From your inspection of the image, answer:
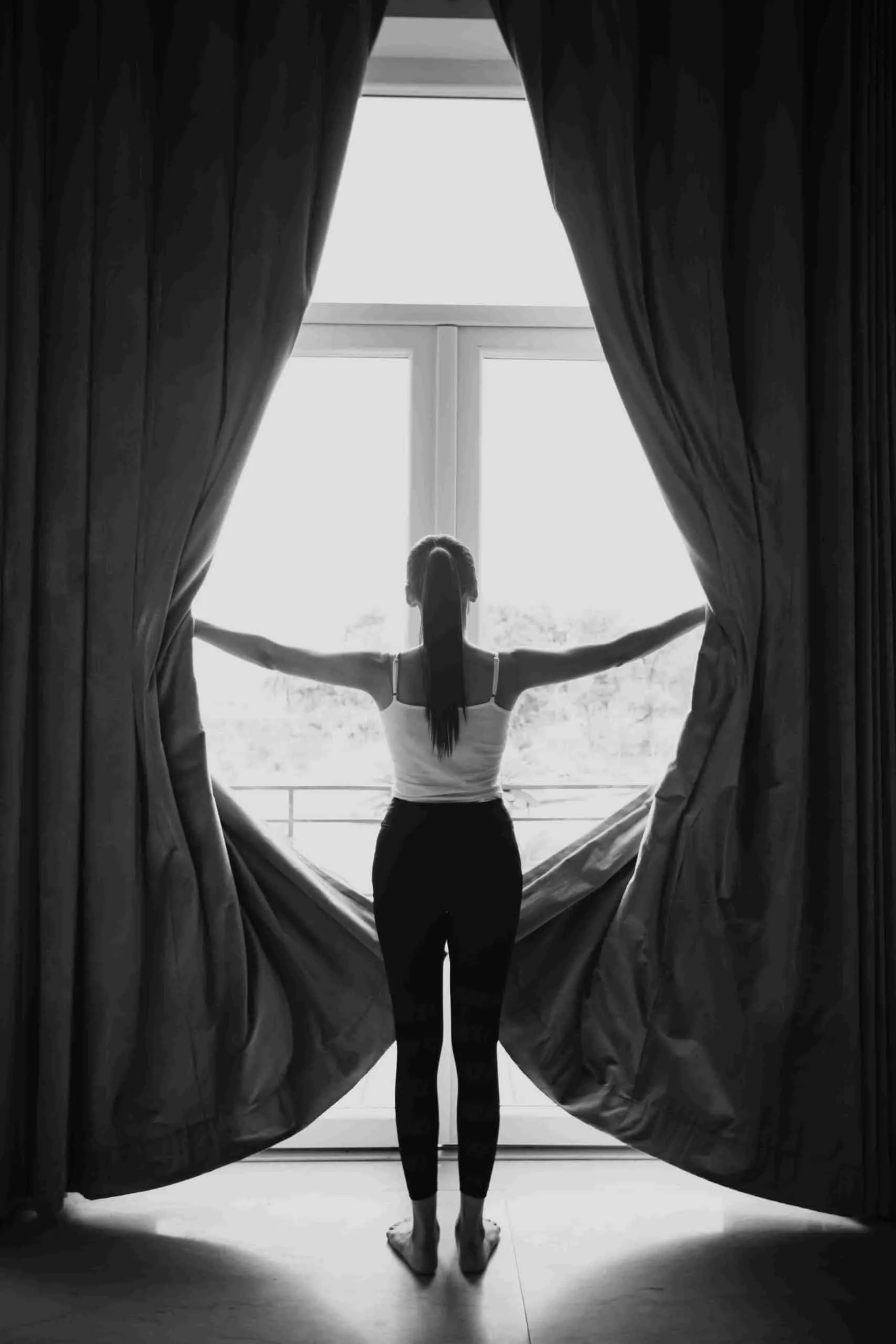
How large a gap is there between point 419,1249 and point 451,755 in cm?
96

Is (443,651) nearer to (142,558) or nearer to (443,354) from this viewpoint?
(142,558)

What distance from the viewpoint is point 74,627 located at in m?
2.17

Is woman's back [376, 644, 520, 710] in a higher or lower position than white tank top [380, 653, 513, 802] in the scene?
higher

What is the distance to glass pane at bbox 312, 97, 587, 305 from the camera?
8.57 ft

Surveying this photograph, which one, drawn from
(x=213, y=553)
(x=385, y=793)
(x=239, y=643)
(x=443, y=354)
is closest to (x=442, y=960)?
(x=385, y=793)

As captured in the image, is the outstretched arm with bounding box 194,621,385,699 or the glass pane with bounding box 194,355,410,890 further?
the glass pane with bounding box 194,355,410,890

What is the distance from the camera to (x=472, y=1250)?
78.3 inches

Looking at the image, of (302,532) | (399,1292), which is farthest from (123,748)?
(399,1292)

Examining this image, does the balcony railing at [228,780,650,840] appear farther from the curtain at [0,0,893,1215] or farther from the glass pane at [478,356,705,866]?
the curtain at [0,0,893,1215]

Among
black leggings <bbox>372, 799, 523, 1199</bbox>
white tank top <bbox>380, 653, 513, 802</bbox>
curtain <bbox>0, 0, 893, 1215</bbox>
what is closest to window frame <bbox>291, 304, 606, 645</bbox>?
curtain <bbox>0, 0, 893, 1215</bbox>

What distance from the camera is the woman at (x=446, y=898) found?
6.51ft

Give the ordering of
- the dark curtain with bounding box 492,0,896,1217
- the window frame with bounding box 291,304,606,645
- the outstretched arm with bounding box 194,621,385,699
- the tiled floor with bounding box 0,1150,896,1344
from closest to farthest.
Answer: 1. the tiled floor with bounding box 0,1150,896,1344
2. the outstretched arm with bounding box 194,621,385,699
3. the dark curtain with bounding box 492,0,896,1217
4. the window frame with bounding box 291,304,606,645

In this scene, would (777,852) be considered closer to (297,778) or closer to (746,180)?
(297,778)

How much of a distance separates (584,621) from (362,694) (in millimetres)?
604
